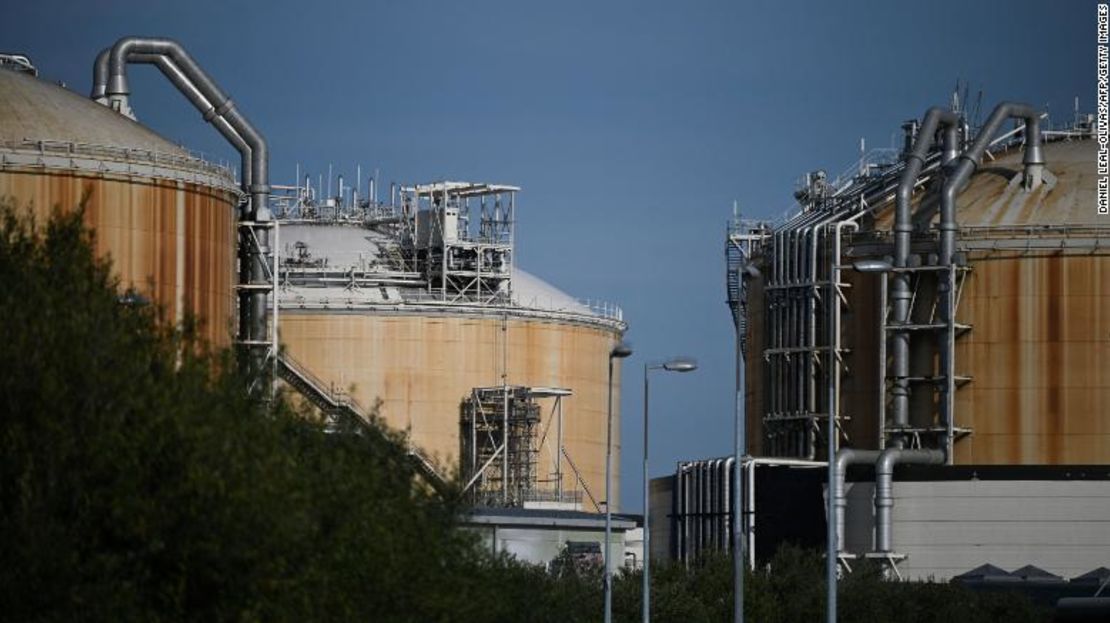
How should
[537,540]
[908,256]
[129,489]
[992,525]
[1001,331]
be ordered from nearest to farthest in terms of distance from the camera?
[129,489] → [992,525] → [537,540] → [1001,331] → [908,256]

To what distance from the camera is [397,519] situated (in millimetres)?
38031

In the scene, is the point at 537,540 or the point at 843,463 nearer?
the point at 537,540

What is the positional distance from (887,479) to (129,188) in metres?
23.4


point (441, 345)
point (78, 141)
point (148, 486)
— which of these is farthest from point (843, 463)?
point (148, 486)

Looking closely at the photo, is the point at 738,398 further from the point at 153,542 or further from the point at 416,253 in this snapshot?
the point at 416,253

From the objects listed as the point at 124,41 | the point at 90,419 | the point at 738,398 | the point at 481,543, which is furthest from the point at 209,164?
the point at 90,419

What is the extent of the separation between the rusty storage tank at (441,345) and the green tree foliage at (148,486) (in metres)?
46.9

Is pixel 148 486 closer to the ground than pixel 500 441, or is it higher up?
higher up

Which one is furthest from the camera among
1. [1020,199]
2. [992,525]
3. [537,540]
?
[1020,199]

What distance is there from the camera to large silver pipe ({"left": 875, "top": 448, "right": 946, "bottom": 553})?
73000 millimetres

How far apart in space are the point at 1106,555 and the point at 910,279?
9.91 m

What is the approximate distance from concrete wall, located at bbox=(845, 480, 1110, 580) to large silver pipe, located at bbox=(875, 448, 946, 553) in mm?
393

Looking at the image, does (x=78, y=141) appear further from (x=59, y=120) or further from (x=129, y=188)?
(x=129, y=188)

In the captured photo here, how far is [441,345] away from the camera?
8594 cm
